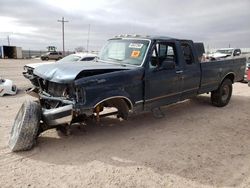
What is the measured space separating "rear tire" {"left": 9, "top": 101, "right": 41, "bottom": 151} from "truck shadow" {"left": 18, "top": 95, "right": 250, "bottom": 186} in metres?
0.15

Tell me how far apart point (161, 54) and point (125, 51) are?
88cm

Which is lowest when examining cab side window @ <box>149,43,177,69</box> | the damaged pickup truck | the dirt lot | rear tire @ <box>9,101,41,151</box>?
the dirt lot

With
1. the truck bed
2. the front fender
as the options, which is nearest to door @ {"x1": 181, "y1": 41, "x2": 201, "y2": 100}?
the truck bed

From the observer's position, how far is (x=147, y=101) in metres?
5.55

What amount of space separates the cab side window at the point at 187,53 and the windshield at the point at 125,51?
1.37m

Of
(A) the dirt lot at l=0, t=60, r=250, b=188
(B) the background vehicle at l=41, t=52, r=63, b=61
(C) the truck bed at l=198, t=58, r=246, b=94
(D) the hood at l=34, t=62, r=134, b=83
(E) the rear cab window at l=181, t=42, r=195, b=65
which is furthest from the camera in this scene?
(B) the background vehicle at l=41, t=52, r=63, b=61

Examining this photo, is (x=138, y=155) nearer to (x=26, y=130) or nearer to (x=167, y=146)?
(x=167, y=146)

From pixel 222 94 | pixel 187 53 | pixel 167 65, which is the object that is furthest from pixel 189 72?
pixel 222 94

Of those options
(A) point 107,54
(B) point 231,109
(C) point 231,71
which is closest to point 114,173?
(A) point 107,54

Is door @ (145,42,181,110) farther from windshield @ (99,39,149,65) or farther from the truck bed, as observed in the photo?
the truck bed

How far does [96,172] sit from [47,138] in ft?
5.47

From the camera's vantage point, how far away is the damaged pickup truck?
4.49 meters

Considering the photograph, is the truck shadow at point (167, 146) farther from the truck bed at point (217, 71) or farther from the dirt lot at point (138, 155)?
the truck bed at point (217, 71)

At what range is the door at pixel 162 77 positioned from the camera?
5555 mm
